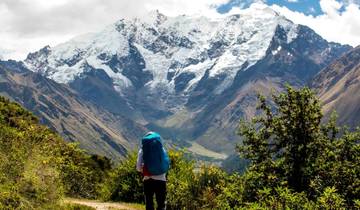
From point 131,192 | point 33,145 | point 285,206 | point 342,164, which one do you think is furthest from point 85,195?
point 285,206

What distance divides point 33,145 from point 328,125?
16298 millimetres

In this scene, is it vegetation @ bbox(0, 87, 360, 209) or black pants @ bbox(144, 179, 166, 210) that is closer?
black pants @ bbox(144, 179, 166, 210)

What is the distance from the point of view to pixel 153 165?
18.1 meters

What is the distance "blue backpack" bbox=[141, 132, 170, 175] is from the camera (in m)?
18.1

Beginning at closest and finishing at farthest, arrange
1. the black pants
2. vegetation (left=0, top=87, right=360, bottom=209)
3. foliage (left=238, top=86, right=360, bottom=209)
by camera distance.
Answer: the black pants < vegetation (left=0, top=87, right=360, bottom=209) < foliage (left=238, top=86, right=360, bottom=209)

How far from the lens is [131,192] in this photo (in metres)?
33.0

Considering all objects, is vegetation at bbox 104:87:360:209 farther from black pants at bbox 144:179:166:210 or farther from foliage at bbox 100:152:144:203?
black pants at bbox 144:179:166:210

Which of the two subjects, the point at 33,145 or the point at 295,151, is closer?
the point at 33,145

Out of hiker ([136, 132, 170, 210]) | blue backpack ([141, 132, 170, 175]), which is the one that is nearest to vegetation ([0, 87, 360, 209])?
hiker ([136, 132, 170, 210])

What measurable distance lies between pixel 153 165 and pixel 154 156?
33cm

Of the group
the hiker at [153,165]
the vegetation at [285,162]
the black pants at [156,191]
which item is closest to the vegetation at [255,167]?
the vegetation at [285,162]

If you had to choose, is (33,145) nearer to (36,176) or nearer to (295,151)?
(36,176)

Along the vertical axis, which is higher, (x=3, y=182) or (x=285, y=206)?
(x=3, y=182)

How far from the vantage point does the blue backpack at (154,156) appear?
59.5 ft
